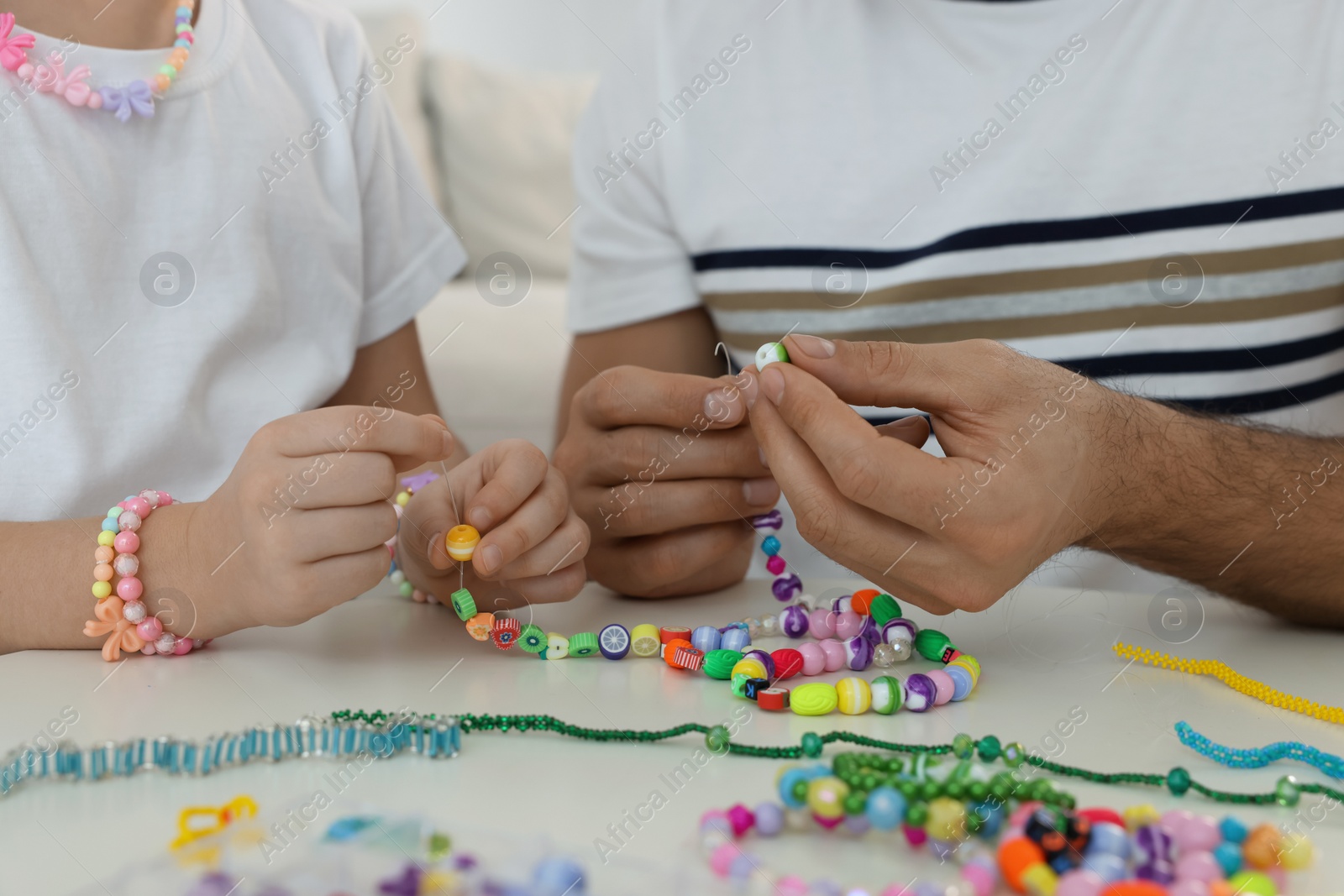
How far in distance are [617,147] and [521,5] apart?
2.08m

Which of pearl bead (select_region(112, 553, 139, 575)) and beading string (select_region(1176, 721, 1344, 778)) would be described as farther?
A: pearl bead (select_region(112, 553, 139, 575))

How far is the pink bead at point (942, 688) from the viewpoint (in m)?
0.67

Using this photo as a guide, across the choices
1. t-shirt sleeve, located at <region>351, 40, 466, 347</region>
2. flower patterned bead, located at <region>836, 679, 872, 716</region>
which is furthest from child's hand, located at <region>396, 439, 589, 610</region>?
t-shirt sleeve, located at <region>351, 40, 466, 347</region>

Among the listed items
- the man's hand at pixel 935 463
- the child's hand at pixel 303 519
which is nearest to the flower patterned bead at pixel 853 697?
the man's hand at pixel 935 463

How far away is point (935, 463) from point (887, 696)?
0.53 feet

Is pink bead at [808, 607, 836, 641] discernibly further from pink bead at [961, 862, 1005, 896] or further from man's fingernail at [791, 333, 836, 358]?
pink bead at [961, 862, 1005, 896]

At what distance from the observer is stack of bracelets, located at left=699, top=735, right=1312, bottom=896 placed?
0.46 metres

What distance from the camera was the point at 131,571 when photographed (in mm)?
763

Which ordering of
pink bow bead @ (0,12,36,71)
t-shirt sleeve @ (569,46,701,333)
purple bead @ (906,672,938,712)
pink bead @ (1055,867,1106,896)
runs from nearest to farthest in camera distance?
pink bead @ (1055,867,1106,896)
purple bead @ (906,672,938,712)
pink bow bead @ (0,12,36,71)
t-shirt sleeve @ (569,46,701,333)

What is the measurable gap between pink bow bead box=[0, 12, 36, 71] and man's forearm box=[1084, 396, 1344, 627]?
0.99m

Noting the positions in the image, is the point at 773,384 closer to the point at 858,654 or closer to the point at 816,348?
the point at 816,348

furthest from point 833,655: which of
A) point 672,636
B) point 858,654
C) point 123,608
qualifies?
point 123,608

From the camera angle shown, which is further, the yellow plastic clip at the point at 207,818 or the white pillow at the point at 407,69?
the white pillow at the point at 407,69

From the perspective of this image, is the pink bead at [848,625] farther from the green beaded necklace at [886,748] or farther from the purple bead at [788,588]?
the green beaded necklace at [886,748]
